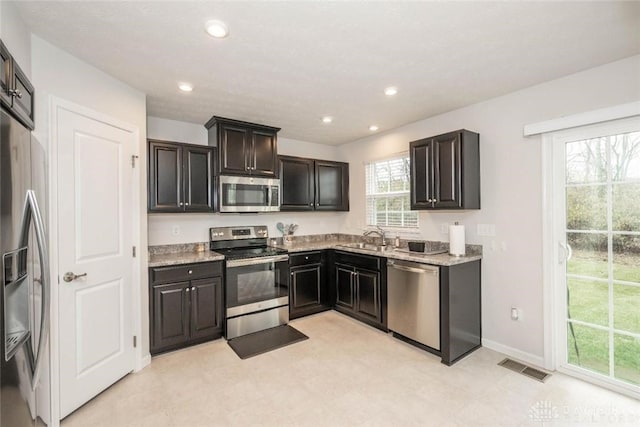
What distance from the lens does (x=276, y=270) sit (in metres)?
3.65

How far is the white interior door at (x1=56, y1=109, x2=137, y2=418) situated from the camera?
204 cm

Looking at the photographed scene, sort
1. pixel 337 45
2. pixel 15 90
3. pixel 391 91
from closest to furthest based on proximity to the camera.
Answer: pixel 15 90 < pixel 337 45 < pixel 391 91

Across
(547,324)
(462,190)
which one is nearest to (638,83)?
(462,190)

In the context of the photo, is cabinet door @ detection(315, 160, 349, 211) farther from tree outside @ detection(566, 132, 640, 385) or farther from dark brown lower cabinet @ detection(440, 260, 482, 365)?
tree outside @ detection(566, 132, 640, 385)

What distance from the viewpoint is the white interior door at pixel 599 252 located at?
2.24 m

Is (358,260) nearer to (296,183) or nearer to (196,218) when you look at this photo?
(296,183)

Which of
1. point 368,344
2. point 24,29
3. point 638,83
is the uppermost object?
point 24,29

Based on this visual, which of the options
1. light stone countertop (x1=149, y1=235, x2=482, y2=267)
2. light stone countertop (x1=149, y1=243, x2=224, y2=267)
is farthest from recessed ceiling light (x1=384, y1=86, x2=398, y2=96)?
light stone countertop (x1=149, y1=243, x2=224, y2=267)

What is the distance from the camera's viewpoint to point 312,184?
14.6ft

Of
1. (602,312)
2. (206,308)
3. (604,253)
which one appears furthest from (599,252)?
(206,308)

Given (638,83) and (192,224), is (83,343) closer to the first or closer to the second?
(192,224)

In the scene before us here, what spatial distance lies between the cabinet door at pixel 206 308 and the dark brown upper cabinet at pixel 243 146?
4.29 ft

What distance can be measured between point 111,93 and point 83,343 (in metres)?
1.96

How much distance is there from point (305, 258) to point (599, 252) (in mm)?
2932
